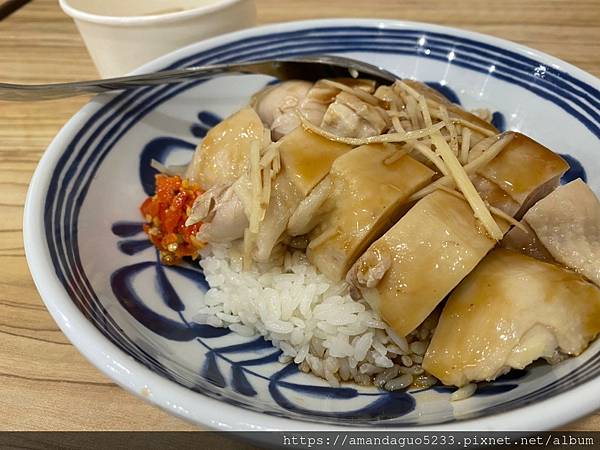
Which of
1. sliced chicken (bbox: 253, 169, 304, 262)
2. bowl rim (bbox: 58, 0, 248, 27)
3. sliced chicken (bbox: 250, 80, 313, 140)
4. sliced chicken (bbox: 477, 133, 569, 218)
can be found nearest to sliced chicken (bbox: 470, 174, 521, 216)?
sliced chicken (bbox: 477, 133, 569, 218)

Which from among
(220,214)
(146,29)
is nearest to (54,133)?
(146,29)

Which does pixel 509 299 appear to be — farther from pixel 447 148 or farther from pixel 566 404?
pixel 447 148

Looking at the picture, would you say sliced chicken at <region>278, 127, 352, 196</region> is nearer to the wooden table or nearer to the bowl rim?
the wooden table

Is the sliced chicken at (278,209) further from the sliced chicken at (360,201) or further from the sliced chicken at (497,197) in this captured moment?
the sliced chicken at (497,197)

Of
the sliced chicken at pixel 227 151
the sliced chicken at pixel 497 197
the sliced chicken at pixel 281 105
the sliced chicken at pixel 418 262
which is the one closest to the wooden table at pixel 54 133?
the sliced chicken at pixel 418 262

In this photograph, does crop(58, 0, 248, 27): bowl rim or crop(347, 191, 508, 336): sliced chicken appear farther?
crop(58, 0, 248, 27): bowl rim

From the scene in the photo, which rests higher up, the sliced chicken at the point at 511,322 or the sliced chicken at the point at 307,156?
the sliced chicken at the point at 307,156

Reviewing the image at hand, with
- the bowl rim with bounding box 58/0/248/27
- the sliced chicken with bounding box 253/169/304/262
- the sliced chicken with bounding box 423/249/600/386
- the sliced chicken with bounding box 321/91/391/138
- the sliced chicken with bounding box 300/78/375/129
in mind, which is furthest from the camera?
the bowl rim with bounding box 58/0/248/27
